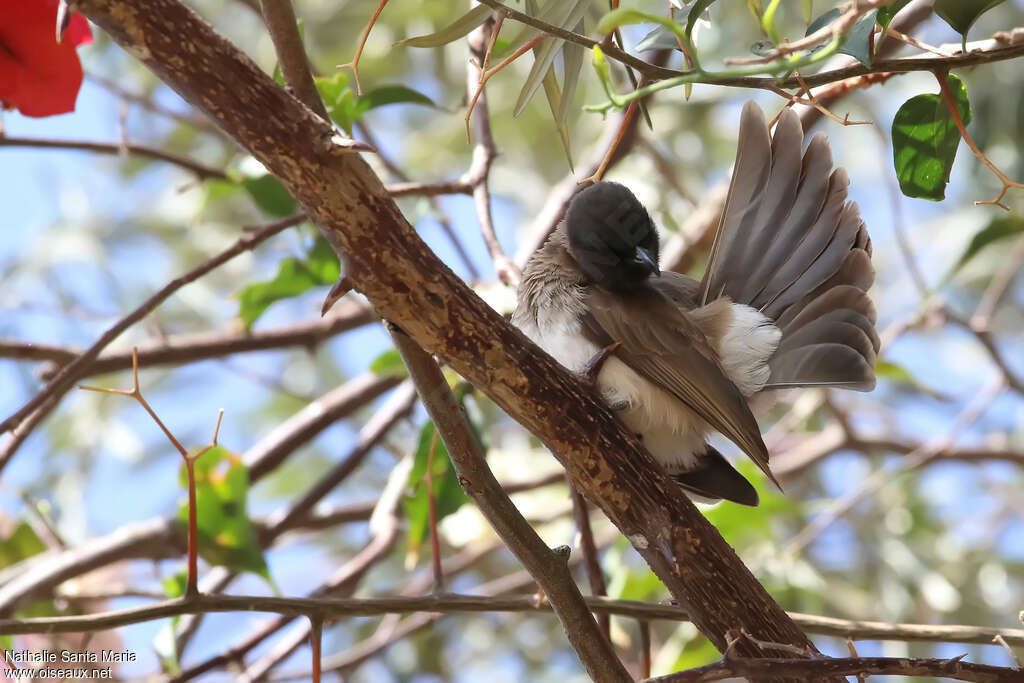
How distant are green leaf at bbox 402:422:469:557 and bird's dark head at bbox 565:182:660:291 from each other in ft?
1.65

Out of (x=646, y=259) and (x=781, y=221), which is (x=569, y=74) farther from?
(x=781, y=221)

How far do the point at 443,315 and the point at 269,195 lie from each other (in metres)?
1.42

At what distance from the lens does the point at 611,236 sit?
2238mm

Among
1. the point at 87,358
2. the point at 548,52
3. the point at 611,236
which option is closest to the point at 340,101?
the point at 611,236

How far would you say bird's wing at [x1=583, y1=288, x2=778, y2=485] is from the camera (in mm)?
2094

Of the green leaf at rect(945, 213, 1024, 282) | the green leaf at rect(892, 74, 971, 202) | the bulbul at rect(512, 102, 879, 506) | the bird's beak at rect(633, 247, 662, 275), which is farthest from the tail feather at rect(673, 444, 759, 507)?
the green leaf at rect(892, 74, 971, 202)

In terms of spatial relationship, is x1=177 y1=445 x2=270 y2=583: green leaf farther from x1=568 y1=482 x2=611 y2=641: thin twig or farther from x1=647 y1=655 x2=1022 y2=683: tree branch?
x1=647 y1=655 x2=1022 y2=683: tree branch

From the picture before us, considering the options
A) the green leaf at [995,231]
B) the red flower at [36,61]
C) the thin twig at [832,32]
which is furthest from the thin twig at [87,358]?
the green leaf at [995,231]

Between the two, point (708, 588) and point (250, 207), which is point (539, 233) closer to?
point (708, 588)

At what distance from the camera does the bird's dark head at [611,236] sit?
2219 mm

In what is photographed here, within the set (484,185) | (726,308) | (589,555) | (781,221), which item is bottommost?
(589,555)

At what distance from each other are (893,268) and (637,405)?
3.59 metres

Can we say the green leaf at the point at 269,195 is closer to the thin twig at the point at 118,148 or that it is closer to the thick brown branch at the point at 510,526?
the thin twig at the point at 118,148

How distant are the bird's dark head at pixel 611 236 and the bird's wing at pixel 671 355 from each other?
57mm
